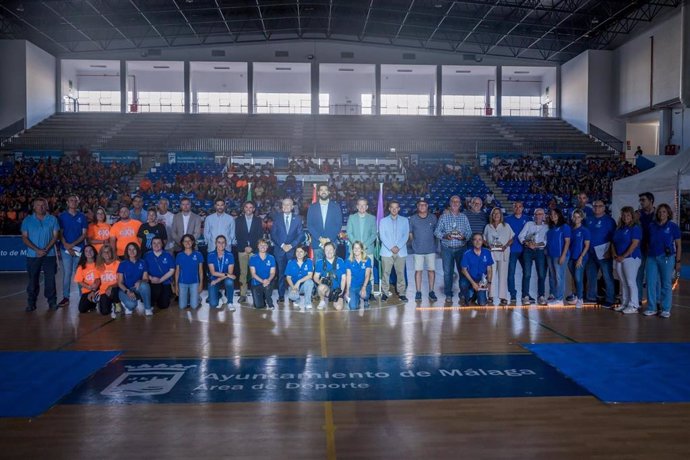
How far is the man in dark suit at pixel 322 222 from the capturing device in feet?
27.6

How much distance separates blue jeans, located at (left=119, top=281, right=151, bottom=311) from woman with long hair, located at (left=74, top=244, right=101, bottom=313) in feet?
1.18

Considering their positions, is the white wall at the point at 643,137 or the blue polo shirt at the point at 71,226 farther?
the white wall at the point at 643,137

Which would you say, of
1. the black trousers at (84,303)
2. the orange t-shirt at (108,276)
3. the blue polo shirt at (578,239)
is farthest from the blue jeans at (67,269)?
the blue polo shirt at (578,239)

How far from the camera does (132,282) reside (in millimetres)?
7652

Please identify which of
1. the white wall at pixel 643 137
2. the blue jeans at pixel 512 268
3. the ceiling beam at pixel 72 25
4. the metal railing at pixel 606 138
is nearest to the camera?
the blue jeans at pixel 512 268

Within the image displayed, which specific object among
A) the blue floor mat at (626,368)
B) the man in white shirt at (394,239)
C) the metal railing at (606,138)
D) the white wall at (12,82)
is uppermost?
the white wall at (12,82)

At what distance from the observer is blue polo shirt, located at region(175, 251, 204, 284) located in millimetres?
7883

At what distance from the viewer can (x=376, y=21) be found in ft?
91.0

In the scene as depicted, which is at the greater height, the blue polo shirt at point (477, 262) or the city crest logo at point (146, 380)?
the blue polo shirt at point (477, 262)

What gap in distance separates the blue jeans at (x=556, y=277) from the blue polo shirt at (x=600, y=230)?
512mm

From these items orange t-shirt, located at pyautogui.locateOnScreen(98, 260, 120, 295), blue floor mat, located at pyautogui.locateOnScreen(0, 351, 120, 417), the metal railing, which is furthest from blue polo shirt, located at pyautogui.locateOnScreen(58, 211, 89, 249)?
the metal railing

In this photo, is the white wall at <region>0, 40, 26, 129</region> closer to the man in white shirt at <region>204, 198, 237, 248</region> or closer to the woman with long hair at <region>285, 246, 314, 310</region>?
the man in white shirt at <region>204, 198, 237, 248</region>

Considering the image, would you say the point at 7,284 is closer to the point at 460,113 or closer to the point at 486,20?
the point at 486,20

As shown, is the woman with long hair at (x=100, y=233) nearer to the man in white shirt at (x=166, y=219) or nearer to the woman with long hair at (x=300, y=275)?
the man in white shirt at (x=166, y=219)
